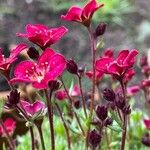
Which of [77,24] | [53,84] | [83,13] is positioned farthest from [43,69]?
[77,24]

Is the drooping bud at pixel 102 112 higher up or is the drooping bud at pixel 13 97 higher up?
the drooping bud at pixel 13 97

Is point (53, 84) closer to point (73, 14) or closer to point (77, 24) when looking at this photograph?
point (73, 14)

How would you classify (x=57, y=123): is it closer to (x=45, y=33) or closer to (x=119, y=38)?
(x=45, y=33)

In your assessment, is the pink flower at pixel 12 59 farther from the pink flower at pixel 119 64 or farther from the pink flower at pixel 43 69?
the pink flower at pixel 119 64

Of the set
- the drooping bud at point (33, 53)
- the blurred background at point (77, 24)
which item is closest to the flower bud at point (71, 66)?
the drooping bud at point (33, 53)

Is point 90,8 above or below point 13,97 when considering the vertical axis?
above

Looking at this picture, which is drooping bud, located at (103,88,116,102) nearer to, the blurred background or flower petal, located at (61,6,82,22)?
flower petal, located at (61,6,82,22)
